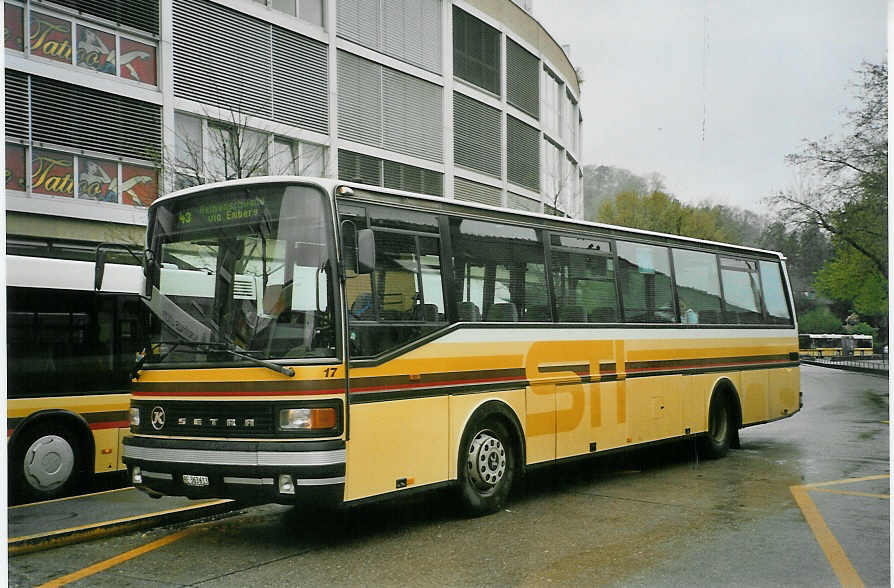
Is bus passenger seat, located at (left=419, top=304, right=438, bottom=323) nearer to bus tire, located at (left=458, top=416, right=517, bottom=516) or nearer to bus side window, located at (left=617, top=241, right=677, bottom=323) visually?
bus tire, located at (left=458, top=416, right=517, bottom=516)

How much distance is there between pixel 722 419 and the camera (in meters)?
13.0

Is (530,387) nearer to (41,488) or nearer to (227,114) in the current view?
(41,488)

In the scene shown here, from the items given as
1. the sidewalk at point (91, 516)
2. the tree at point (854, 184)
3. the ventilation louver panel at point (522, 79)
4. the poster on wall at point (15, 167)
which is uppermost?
the ventilation louver panel at point (522, 79)

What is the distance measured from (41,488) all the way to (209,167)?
24.9 feet

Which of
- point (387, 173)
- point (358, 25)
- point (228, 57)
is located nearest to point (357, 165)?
point (387, 173)

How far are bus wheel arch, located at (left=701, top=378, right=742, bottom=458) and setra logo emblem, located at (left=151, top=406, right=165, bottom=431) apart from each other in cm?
748

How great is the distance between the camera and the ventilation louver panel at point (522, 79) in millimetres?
19156

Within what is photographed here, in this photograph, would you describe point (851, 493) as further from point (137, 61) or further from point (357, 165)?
point (137, 61)

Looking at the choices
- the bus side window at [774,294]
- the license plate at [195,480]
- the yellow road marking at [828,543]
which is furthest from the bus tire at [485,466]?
the bus side window at [774,294]

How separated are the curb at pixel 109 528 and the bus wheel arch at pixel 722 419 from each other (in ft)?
21.4

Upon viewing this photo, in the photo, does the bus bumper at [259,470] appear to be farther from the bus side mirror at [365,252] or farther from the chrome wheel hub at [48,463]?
the chrome wheel hub at [48,463]

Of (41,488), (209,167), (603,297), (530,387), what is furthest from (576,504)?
(209,167)

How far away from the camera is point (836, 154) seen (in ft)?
39.3

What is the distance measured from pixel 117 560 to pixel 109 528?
0.88 meters
